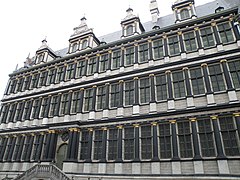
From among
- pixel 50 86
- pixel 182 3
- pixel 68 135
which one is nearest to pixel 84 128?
pixel 68 135

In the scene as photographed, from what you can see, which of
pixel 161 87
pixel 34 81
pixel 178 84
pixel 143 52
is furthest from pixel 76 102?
pixel 178 84

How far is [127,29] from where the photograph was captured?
22.7m

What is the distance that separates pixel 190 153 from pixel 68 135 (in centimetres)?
1189

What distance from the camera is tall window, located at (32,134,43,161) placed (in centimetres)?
2045

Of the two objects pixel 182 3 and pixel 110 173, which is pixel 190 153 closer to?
pixel 110 173

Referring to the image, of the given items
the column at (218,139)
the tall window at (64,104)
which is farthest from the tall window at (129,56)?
the column at (218,139)

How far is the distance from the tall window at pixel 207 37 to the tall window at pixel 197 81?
2.62m

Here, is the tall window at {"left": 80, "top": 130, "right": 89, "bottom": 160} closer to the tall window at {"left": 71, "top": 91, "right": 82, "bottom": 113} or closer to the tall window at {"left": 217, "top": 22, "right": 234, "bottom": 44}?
the tall window at {"left": 71, "top": 91, "right": 82, "bottom": 113}

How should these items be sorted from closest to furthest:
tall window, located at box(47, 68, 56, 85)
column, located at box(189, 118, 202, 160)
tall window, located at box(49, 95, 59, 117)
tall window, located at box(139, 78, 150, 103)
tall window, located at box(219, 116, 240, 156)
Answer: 1. tall window, located at box(219, 116, 240, 156)
2. column, located at box(189, 118, 202, 160)
3. tall window, located at box(139, 78, 150, 103)
4. tall window, located at box(49, 95, 59, 117)
5. tall window, located at box(47, 68, 56, 85)

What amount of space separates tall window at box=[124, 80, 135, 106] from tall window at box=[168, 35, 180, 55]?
4936 millimetres

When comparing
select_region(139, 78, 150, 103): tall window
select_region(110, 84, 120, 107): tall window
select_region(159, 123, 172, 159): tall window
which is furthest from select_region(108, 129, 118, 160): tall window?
select_region(159, 123, 172, 159): tall window

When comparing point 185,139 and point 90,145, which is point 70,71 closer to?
point 90,145

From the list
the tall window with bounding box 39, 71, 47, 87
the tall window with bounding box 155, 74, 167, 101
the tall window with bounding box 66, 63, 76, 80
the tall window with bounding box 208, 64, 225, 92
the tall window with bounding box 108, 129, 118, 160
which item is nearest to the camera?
the tall window with bounding box 208, 64, 225, 92

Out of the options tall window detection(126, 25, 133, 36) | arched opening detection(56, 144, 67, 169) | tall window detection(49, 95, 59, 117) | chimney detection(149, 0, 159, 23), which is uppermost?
chimney detection(149, 0, 159, 23)
